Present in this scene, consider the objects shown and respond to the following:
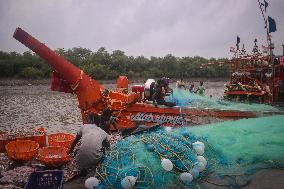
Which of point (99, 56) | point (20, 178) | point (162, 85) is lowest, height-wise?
point (20, 178)

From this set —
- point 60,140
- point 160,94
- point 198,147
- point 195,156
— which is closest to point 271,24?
point 160,94

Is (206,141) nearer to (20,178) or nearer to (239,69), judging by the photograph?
(20,178)

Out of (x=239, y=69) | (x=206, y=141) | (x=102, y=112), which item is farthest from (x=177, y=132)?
(x=239, y=69)

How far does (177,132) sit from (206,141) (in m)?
0.67

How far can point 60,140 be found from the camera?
806 cm

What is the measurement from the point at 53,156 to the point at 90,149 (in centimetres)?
133

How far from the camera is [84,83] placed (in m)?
9.49

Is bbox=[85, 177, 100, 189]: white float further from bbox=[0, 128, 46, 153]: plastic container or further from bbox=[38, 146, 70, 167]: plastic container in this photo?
bbox=[0, 128, 46, 153]: plastic container

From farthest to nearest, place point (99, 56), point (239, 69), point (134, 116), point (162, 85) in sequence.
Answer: point (99, 56) < point (239, 69) < point (162, 85) < point (134, 116)

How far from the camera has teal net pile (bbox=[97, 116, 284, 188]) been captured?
17.3ft

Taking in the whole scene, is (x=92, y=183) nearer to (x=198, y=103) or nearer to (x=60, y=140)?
(x=60, y=140)

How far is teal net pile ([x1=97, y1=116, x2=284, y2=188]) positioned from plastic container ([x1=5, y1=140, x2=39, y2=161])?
188 cm

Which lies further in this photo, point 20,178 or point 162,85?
point 162,85

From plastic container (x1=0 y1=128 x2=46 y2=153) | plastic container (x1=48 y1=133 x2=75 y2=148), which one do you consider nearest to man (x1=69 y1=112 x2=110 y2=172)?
plastic container (x1=48 y1=133 x2=75 y2=148)
